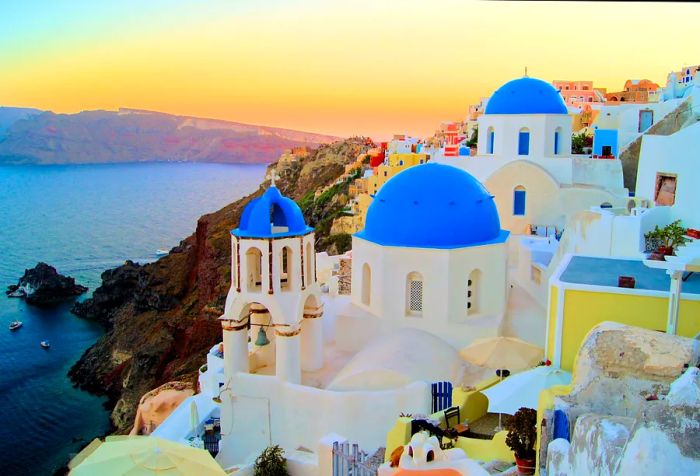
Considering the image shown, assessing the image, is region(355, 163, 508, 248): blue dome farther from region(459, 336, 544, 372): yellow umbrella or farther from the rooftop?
the rooftop

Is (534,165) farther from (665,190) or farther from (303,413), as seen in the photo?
(303,413)

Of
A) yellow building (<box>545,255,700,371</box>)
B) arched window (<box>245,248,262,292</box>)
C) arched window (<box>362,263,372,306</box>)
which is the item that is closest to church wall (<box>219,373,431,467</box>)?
arched window (<box>245,248,262,292</box>)

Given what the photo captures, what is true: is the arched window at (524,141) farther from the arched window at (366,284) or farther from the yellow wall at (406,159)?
the yellow wall at (406,159)

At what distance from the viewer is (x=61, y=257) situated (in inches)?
2896

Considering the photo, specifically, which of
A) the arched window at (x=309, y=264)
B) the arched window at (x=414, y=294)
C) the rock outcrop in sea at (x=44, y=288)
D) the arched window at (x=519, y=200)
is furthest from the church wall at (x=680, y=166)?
the rock outcrop in sea at (x=44, y=288)

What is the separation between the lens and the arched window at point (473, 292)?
15562mm

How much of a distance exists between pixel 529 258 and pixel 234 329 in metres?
7.88

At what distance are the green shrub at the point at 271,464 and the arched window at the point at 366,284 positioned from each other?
500cm

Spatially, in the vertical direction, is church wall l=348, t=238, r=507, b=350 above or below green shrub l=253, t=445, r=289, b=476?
above

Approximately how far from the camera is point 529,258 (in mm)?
17875

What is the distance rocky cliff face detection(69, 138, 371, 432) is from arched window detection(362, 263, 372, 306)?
46.4ft

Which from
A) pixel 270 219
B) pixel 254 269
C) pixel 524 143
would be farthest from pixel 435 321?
pixel 524 143

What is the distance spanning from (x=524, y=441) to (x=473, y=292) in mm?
7902

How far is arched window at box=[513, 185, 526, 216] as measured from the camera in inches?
836
